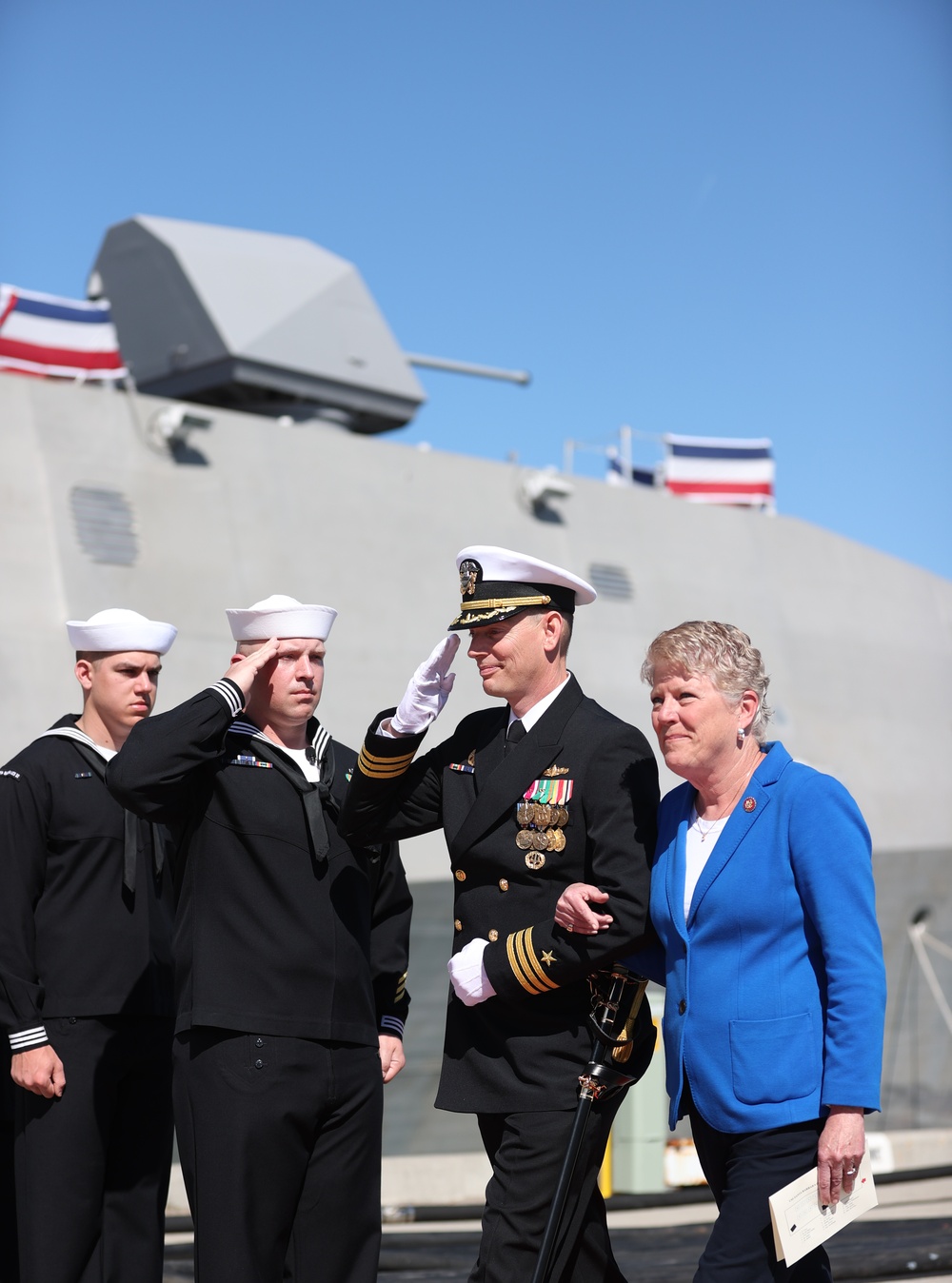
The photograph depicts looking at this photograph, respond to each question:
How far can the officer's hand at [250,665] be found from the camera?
9.28 feet

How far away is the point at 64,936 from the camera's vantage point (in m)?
3.24

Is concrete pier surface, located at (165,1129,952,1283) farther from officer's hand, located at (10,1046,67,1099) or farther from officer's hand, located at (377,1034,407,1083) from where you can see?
officer's hand, located at (10,1046,67,1099)

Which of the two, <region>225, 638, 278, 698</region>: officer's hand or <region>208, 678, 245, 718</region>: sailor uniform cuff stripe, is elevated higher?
<region>225, 638, 278, 698</region>: officer's hand

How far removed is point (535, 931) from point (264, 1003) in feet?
1.88

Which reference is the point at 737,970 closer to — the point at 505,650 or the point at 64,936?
the point at 505,650

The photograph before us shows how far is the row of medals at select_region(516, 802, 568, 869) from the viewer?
255cm

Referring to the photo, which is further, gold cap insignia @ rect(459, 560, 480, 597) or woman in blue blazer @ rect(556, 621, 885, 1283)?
gold cap insignia @ rect(459, 560, 480, 597)

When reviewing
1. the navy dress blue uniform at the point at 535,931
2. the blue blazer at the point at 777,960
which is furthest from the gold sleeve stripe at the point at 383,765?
the blue blazer at the point at 777,960

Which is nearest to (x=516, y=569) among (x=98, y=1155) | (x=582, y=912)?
(x=582, y=912)

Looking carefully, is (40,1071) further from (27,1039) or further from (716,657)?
(716,657)

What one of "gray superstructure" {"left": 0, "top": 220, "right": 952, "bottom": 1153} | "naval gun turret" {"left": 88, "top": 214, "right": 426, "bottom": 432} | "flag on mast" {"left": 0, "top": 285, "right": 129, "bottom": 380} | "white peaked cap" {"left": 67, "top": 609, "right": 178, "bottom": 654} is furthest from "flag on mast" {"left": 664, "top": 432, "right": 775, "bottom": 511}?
"white peaked cap" {"left": 67, "top": 609, "right": 178, "bottom": 654}

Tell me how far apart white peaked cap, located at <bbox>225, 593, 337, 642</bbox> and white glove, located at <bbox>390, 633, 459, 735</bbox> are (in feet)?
1.05

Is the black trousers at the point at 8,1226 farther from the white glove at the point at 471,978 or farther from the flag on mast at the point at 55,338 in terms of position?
the flag on mast at the point at 55,338

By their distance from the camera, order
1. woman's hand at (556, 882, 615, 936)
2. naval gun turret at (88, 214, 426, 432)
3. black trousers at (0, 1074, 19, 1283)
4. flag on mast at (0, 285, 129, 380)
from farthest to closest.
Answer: naval gun turret at (88, 214, 426, 432), flag on mast at (0, 285, 129, 380), black trousers at (0, 1074, 19, 1283), woman's hand at (556, 882, 615, 936)
